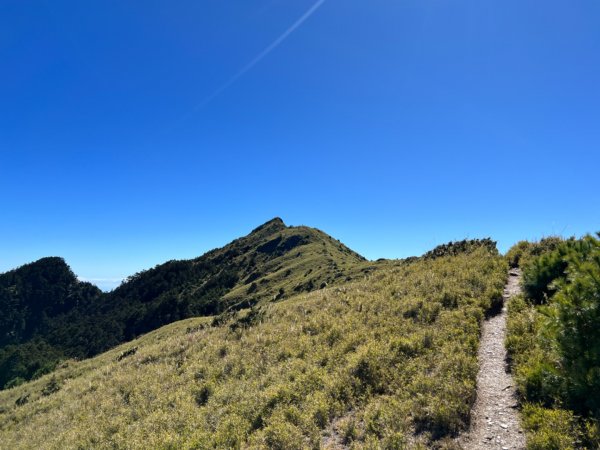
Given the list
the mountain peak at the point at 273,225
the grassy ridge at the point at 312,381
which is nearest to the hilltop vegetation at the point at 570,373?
the grassy ridge at the point at 312,381

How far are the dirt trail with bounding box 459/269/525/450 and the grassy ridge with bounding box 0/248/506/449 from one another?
35 centimetres

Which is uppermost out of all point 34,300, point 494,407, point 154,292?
point 154,292

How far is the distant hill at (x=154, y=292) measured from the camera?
9107cm

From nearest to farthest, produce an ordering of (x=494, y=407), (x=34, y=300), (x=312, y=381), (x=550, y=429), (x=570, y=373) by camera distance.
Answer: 1. (x=550, y=429)
2. (x=570, y=373)
3. (x=494, y=407)
4. (x=312, y=381)
5. (x=34, y=300)

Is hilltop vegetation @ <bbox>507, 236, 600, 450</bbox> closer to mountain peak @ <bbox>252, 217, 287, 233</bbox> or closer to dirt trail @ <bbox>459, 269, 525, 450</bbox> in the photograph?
dirt trail @ <bbox>459, 269, 525, 450</bbox>

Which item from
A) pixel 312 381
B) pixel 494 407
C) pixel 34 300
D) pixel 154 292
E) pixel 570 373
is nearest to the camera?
pixel 570 373

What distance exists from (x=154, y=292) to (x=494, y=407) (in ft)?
534

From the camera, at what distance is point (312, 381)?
11719 millimetres

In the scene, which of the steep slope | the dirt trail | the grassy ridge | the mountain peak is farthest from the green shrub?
the steep slope

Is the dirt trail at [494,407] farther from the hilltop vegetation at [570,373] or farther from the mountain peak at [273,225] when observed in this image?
the mountain peak at [273,225]

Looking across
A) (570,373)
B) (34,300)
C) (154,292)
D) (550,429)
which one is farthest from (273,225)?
(550,429)

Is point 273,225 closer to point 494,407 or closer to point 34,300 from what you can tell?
point 34,300

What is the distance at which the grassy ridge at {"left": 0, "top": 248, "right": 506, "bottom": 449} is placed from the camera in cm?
891

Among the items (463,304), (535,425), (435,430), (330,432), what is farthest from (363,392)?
(463,304)
